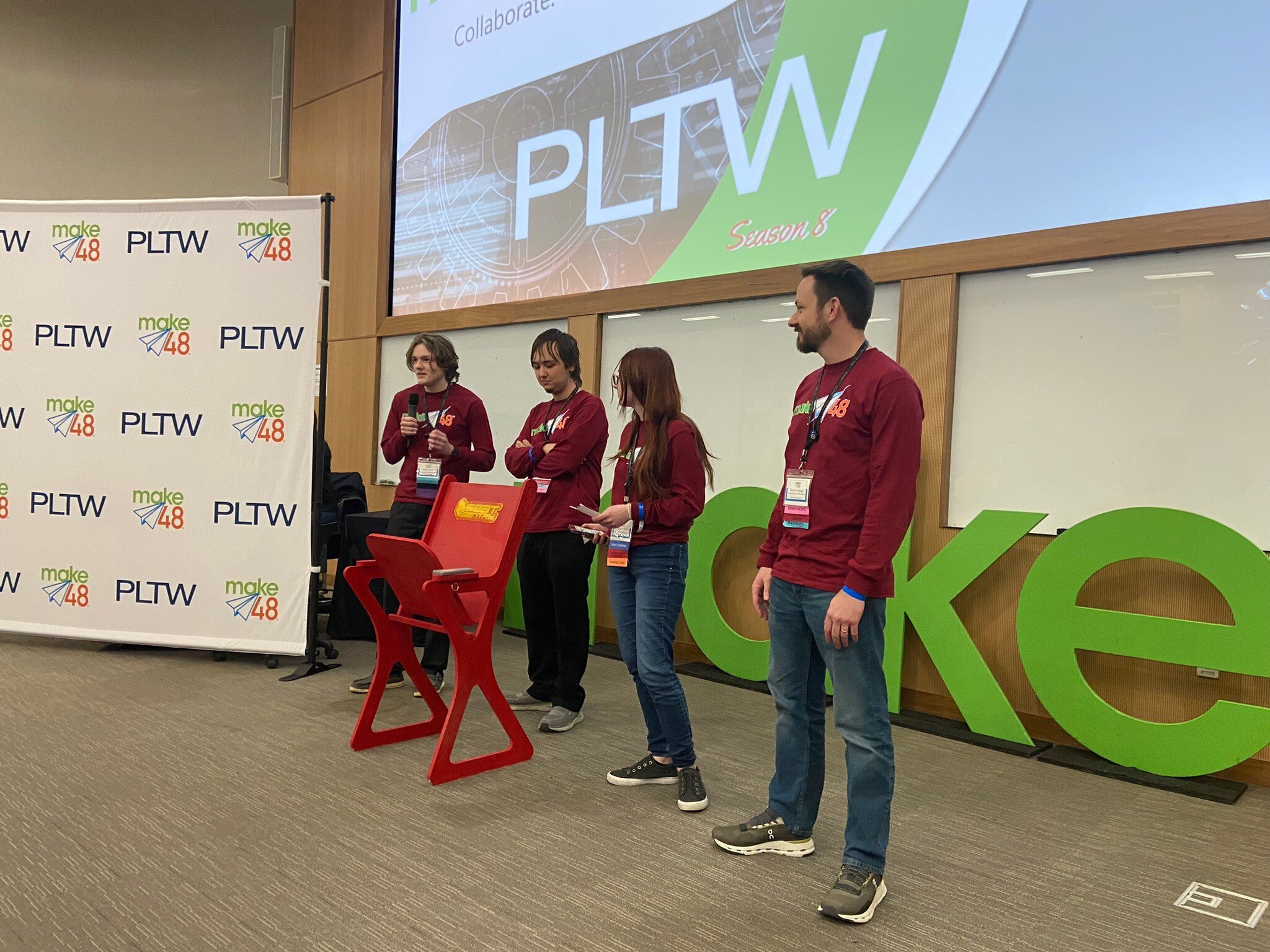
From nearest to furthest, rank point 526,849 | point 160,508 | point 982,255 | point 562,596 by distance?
point 526,849
point 562,596
point 982,255
point 160,508

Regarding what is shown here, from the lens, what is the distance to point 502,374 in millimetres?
5562

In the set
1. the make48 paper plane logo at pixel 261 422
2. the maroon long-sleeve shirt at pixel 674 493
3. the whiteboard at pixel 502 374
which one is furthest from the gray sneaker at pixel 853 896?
the whiteboard at pixel 502 374

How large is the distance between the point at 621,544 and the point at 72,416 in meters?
3.14

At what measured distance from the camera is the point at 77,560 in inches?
172

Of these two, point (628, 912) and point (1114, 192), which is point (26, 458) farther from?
point (1114, 192)

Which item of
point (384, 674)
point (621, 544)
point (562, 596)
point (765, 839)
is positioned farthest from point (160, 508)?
point (765, 839)

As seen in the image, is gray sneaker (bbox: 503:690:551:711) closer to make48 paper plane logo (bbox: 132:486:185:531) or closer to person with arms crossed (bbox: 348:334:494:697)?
person with arms crossed (bbox: 348:334:494:697)

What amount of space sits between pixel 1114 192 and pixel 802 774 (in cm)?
248

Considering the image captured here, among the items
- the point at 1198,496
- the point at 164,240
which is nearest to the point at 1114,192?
the point at 1198,496

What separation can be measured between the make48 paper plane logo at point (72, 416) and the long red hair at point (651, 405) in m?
2.99

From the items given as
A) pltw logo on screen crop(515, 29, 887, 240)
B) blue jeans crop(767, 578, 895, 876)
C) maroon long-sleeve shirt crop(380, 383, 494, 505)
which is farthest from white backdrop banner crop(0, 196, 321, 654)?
blue jeans crop(767, 578, 895, 876)

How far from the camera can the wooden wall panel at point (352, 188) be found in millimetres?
6391

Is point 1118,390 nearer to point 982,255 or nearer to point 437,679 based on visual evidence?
point 982,255

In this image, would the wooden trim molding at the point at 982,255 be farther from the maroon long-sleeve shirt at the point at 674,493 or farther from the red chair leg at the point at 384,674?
the red chair leg at the point at 384,674
